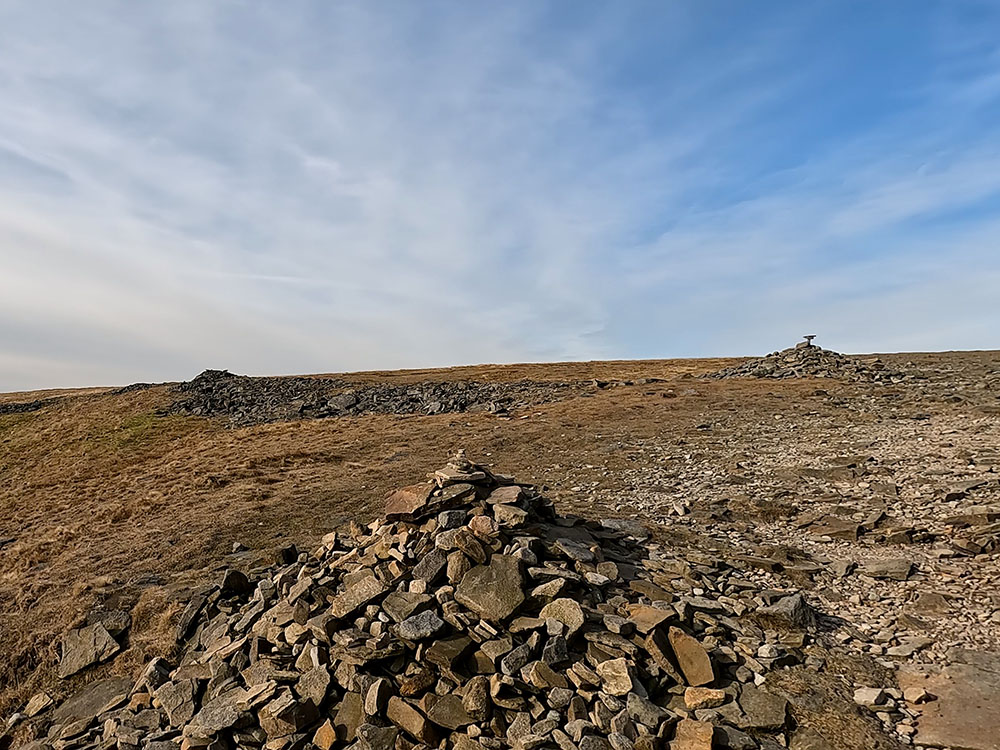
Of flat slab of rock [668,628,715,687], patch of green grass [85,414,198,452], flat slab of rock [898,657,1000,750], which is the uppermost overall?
patch of green grass [85,414,198,452]

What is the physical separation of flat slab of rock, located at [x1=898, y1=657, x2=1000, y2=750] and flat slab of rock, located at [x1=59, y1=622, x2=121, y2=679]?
12.3m

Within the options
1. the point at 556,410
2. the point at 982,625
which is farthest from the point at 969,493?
the point at 556,410

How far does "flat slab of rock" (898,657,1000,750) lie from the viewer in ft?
23.0

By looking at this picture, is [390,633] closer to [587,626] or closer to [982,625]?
[587,626]

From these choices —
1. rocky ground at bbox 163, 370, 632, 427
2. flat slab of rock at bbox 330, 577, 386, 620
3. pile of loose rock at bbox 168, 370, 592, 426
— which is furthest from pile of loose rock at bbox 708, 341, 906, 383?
flat slab of rock at bbox 330, 577, 386, 620

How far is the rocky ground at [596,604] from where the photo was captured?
7.62 meters

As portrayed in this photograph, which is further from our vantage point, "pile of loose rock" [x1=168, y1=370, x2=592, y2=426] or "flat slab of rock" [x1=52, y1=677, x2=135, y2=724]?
"pile of loose rock" [x1=168, y1=370, x2=592, y2=426]

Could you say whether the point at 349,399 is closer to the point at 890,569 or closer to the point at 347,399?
the point at 347,399

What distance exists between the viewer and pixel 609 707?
7359mm

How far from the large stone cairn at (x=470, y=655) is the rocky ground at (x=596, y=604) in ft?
0.13

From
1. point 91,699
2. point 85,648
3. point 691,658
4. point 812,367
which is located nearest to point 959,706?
point 691,658

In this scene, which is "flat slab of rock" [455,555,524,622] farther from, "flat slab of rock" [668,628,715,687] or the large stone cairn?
"flat slab of rock" [668,628,715,687]

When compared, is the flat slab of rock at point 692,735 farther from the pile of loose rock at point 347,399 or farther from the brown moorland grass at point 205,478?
the pile of loose rock at point 347,399

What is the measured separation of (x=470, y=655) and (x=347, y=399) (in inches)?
1341
